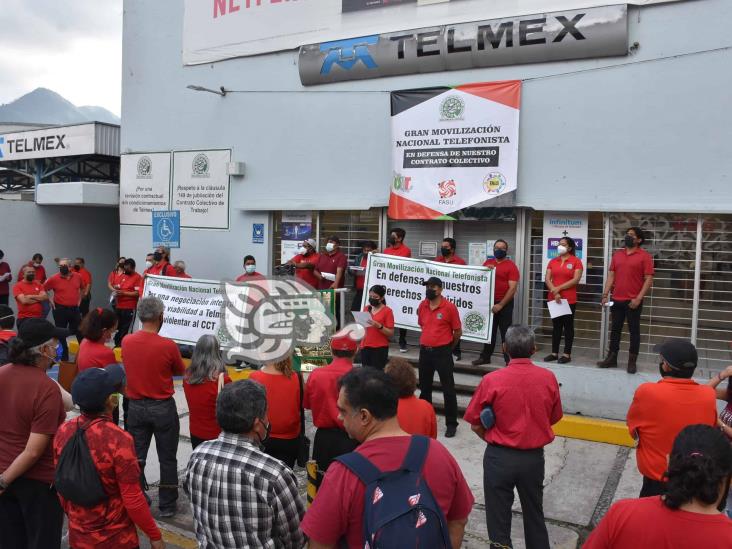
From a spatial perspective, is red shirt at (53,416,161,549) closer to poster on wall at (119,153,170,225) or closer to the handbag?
the handbag

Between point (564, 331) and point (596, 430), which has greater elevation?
point (564, 331)

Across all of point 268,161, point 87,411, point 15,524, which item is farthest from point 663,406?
point 268,161

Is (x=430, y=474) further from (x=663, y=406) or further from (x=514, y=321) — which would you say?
(x=514, y=321)

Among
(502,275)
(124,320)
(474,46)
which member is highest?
(474,46)

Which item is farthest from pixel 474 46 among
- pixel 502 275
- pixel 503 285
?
pixel 503 285

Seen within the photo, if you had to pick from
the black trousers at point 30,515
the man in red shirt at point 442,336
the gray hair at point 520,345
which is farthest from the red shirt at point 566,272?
the black trousers at point 30,515

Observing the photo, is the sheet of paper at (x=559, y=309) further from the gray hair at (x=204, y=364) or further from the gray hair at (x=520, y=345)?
the gray hair at (x=204, y=364)

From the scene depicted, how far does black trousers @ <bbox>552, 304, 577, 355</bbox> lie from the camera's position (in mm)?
8750

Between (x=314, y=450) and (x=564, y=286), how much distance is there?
5098 millimetres

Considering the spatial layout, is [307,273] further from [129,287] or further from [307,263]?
[129,287]

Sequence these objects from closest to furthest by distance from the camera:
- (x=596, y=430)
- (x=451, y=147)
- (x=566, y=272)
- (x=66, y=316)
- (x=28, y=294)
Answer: (x=596, y=430) → (x=566, y=272) → (x=451, y=147) → (x=28, y=294) → (x=66, y=316)

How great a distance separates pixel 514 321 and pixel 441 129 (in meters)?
3.26

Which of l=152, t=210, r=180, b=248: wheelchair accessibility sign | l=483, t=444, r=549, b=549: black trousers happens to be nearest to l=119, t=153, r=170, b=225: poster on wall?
l=152, t=210, r=180, b=248: wheelchair accessibility sign

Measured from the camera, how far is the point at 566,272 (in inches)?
343
